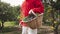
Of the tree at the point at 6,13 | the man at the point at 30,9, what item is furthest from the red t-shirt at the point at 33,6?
the tree at the point at 6,13

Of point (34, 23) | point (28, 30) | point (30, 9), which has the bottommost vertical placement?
point (28, 30)

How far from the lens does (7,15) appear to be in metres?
13.2

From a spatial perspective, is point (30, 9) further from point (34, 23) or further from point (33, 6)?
point (34, 23)

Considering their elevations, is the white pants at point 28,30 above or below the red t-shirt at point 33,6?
below

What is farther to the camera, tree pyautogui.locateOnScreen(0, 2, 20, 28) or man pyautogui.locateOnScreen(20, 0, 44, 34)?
tree pyautogui.locateOnScreen(0, 2, 20, 28)

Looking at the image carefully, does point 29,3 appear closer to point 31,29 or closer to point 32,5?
point 32,5

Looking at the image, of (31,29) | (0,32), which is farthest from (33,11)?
(0,32)

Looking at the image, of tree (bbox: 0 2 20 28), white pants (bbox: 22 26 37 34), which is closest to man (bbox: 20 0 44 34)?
white pants (bbox: 22 26 37 34)

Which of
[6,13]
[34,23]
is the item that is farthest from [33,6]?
[6,13]

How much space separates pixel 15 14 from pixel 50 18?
542cm

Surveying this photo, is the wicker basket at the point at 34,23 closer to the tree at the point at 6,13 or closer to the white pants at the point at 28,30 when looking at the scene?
the white pants at the point at 28,30

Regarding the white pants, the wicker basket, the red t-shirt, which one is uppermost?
the red t-shirt

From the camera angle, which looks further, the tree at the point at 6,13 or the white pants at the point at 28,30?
the tree at the point at 6,13

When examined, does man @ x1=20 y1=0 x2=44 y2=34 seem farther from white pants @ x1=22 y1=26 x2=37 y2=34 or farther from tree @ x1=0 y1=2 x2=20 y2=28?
tree @ x1=0 y1=2 x2=20 y2=28
